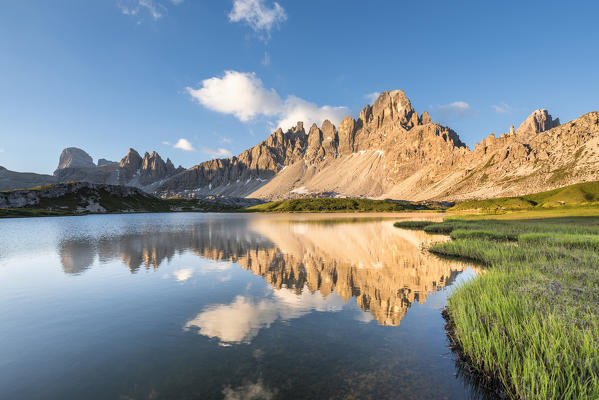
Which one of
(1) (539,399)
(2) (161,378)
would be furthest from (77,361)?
(1) (539,399)

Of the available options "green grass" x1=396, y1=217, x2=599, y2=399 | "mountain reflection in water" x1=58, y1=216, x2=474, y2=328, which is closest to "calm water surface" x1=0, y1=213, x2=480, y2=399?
"mountain reflection in water" x1=58, y1=216, x2=474, y2=328

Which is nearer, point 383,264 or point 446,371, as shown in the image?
point 446,371

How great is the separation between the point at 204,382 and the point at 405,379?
6813 millimetres

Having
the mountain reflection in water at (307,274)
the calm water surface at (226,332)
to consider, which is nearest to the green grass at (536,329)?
the calm water surface at (226,332)

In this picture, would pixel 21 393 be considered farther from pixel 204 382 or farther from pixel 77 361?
pixel 204 382

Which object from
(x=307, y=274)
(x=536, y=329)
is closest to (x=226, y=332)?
(x=307, y=274)

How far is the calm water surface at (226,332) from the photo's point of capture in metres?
8.92

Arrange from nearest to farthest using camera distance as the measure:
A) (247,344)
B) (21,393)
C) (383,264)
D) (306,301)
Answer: (21,393) < (247,344) < (306,301) < (383,264)

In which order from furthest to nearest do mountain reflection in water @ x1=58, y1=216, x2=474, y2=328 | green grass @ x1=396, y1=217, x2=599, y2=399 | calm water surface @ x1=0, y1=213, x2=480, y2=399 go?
mountain reflection in water @ x1=58, y1=216, x2=474, y2=328, calm water surface @ x1=0, y1=213, x2=480, y2=399, green grass @ x1=396, y1=217, x2=599, y2=399

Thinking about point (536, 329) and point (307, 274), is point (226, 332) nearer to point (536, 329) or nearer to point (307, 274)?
point (307, 274)

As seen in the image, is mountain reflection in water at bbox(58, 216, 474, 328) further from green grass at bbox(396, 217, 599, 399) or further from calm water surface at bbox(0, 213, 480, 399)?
green grass at bbox(396, 217, 599, 399)

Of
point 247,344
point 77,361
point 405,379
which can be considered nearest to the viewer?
point 405,379

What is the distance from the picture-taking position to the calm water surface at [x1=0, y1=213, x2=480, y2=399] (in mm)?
8922

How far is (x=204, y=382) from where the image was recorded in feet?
29.6
